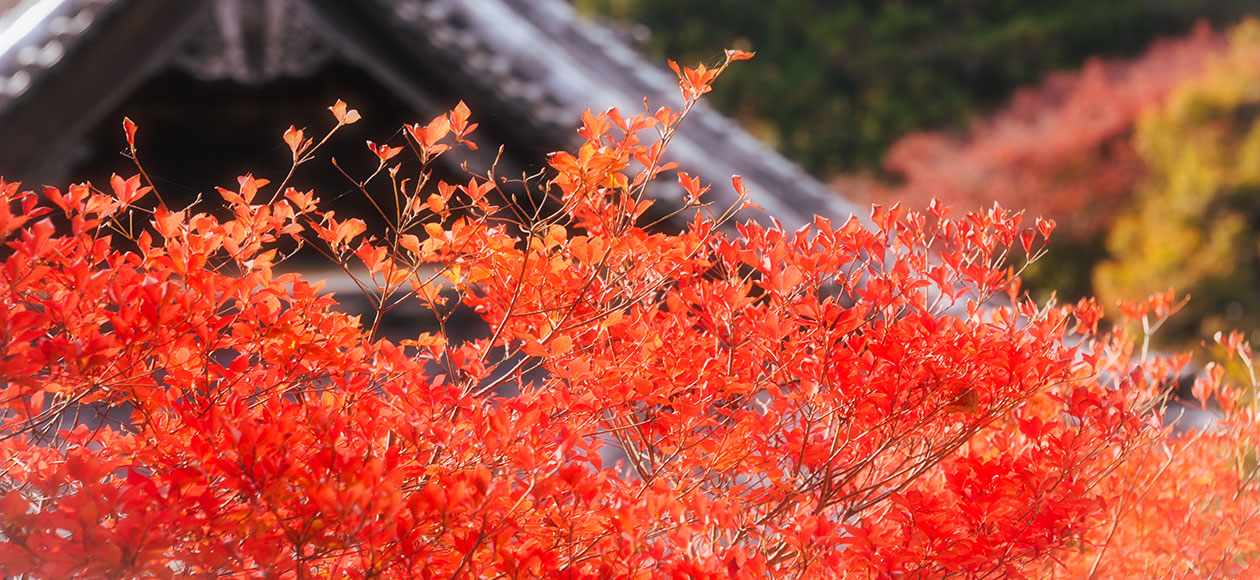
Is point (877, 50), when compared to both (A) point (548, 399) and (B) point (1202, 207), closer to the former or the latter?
(B) point (1202, 207)

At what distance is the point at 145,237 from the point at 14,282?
1.06ft

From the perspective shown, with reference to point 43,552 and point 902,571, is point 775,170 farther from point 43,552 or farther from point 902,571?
point 43,552

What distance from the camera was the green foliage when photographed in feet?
30.2

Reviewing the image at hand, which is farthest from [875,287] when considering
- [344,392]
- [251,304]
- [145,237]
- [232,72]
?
[232,72]

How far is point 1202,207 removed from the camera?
9.61 m

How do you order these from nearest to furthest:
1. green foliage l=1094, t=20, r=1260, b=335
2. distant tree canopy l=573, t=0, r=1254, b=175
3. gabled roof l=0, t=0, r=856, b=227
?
gabled roof l=0, t=0, r=856, b=227
green foliage l=1094, t=20, r=1260, b=335
distant tree canopy l=573, t=0, r=1254, b=175

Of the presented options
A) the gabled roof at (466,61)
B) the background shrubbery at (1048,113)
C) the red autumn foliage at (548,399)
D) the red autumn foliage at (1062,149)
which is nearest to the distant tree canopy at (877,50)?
the background shrubbery at (1048,113)

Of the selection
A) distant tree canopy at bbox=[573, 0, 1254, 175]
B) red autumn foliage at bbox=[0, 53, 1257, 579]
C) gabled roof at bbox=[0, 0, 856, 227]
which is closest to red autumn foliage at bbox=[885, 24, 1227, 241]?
distant tree canopy at bbox=[573, 0, 1254, 175]

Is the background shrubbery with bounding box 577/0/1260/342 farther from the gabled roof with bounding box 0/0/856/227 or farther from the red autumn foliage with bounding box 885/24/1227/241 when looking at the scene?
the gabled roof with bounding box 0/0/856/227

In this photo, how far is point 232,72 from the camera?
8.70ft

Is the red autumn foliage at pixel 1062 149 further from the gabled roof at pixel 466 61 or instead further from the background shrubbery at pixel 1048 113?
the gabled roof at pixel 466 61

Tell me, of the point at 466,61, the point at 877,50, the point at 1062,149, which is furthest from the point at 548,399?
the point at 877,50

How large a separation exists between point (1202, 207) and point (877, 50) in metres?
4.34

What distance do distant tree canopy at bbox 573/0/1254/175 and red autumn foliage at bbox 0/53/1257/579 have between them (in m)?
10.5
